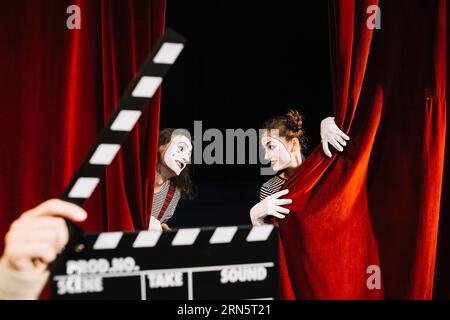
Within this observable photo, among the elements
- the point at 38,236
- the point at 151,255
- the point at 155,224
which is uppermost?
the point at 38,236

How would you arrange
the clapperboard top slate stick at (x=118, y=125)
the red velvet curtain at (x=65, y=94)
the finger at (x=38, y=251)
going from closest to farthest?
the finger at (x=38, y=251) → the clapperboard top slate stick at (x=118, y=125) → the red velvet curtain at (x=65, y=94)

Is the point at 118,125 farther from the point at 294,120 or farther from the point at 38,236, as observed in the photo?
the point at 294,120

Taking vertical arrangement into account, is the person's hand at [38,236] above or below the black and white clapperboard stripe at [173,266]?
above

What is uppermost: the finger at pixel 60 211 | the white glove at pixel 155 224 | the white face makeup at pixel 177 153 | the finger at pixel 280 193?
the white face makeup at pixel 177 153

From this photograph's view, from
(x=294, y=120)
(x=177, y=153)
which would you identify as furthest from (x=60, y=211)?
(x=294, y=120)

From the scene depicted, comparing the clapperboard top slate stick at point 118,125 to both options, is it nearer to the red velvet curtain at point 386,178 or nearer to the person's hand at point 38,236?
the person's hand at point 38,236

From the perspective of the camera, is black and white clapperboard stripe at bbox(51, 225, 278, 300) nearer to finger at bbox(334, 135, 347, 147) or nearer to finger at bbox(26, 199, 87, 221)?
finger at bbox(26, 199, 87, 221)

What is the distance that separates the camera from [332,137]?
2.12 meters

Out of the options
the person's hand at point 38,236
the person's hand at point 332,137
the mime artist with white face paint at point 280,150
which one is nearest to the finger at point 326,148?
the person's hand at point 332,137

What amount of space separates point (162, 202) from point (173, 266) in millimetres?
971

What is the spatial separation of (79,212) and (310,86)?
154cm

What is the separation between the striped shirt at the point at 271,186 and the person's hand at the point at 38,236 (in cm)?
123

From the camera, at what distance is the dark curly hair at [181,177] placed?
89.4 inches

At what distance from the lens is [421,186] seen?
2156 mm
